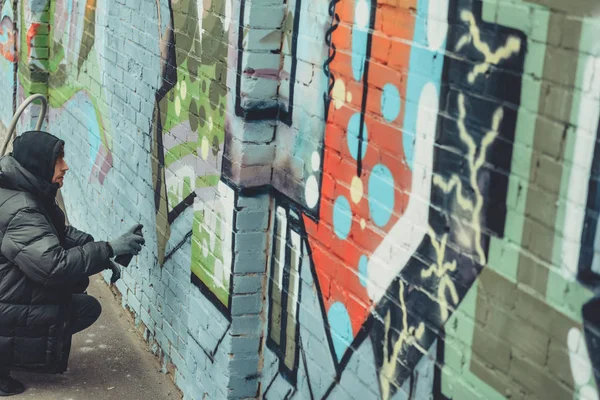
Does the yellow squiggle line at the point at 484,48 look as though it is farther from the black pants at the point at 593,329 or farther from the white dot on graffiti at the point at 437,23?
the black pants at the point at 593,329

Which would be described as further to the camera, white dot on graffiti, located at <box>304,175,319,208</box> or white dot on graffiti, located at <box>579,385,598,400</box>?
white dot on graffiti, located at <box>304,175,319,208</box>

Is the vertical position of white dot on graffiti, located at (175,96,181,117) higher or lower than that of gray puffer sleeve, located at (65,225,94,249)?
higher

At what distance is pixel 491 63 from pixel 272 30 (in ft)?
5.13

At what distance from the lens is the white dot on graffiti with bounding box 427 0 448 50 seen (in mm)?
3066

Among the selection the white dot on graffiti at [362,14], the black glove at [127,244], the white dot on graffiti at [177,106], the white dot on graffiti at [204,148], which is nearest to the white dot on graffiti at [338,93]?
the white dot on graffiti at [362,14]

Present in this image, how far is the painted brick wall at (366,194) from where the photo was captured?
2.65 m

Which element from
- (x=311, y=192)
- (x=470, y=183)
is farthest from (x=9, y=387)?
(x=470, y=183)

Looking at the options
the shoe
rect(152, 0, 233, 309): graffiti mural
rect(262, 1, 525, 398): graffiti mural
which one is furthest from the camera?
the shoe

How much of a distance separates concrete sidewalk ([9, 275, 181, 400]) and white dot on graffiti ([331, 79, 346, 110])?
2338 mm

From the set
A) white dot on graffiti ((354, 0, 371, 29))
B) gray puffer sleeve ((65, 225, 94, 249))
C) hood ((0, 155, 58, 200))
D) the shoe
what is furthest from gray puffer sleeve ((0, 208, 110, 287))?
white dot on graffiti ((354, 0, 371, 29))

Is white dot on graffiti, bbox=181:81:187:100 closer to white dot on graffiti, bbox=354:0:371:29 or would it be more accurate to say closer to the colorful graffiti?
white dot on graffiti, bbox=354:0:371:29

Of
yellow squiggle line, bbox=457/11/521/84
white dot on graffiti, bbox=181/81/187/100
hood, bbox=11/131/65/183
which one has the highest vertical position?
yellow squiggle line, bbox=457/11/521/84

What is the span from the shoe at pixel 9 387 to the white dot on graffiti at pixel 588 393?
143 inches

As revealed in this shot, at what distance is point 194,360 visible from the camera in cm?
507
